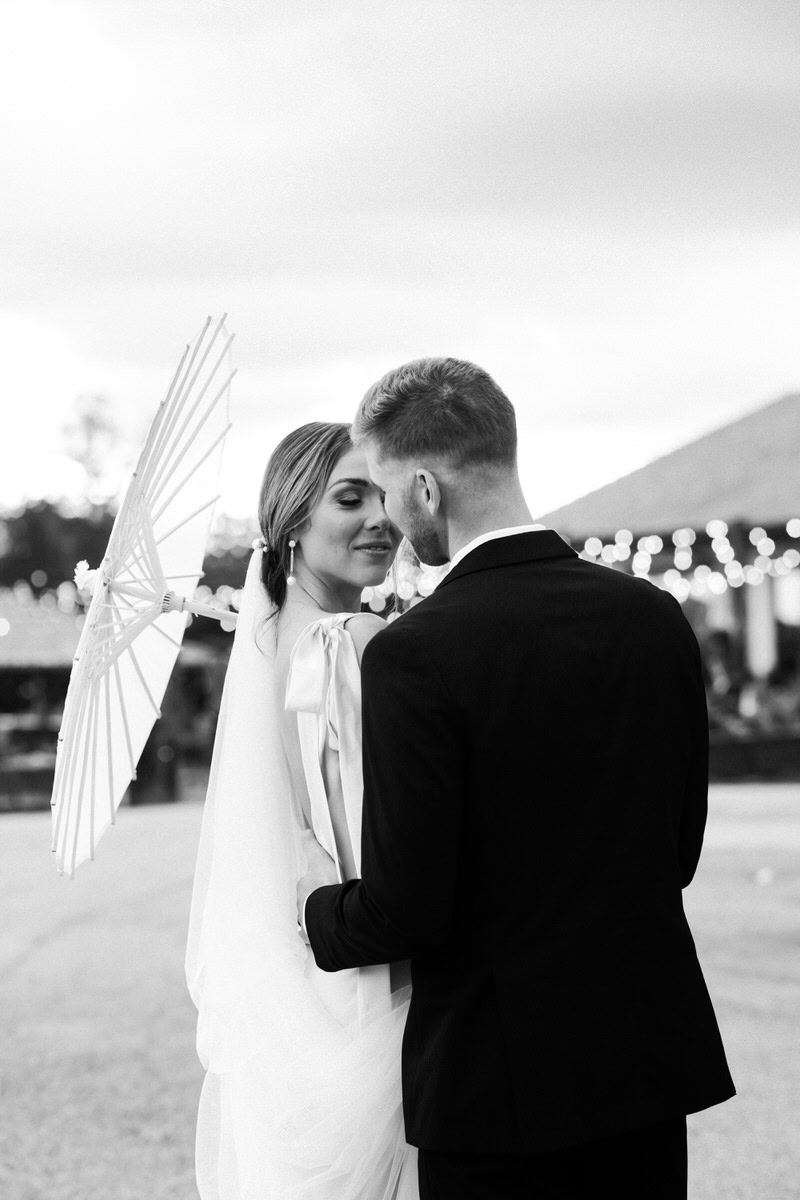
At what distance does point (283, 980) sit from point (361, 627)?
0.61 meters

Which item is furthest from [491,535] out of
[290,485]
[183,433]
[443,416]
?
[183,433]

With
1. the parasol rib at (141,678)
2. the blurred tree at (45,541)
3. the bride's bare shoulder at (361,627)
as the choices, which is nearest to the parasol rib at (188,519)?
the parasol rib at (141,678)

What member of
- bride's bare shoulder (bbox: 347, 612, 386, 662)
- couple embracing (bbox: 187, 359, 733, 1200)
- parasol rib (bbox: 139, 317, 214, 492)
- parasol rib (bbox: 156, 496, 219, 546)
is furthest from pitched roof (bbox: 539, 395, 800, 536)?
couple embracing (bbox: 187, 359, 733, 1200)

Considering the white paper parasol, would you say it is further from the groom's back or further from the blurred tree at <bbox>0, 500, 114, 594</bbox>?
the blurred tree at <bbox>0, 500, 114, 594</bbox>

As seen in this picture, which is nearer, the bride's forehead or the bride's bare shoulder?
the bride's bare shoulder

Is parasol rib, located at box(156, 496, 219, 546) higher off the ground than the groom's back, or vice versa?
parasol rib, located at box(156, 496, 219, 546)

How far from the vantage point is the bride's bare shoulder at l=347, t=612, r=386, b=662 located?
229 centimetres

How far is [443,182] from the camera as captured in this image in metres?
15.1

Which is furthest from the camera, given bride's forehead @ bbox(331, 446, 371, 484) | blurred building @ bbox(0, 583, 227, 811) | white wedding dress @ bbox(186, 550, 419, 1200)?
blurred building @ bbox(0, 583, 227, 811)

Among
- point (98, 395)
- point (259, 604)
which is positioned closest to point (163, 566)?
point (259, 604)

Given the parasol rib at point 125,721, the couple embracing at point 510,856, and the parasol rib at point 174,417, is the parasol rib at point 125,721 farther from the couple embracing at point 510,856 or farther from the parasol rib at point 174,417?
the couple embracing at point 510,856

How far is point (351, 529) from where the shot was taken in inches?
99.1

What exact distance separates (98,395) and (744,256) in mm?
38300

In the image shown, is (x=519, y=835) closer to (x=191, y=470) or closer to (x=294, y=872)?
(x=294, y=872)
